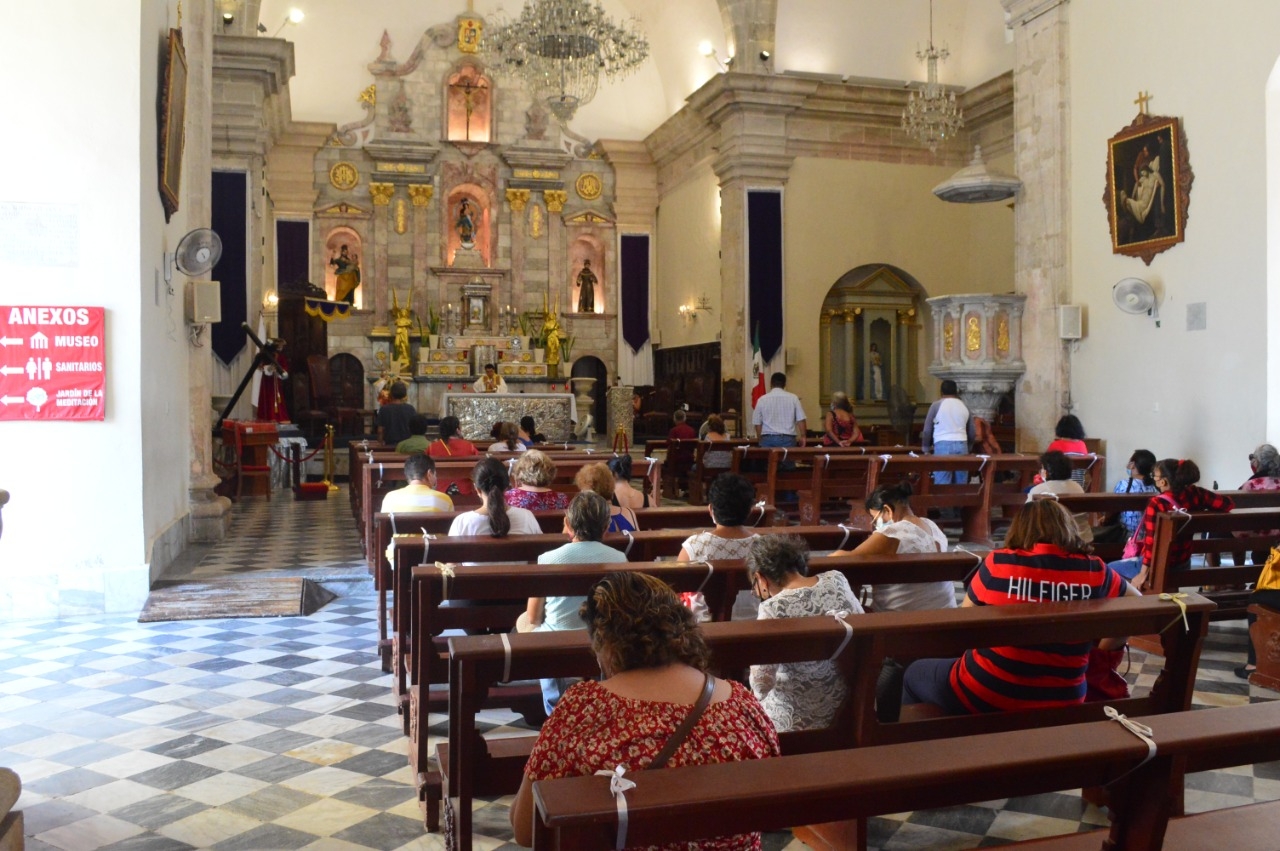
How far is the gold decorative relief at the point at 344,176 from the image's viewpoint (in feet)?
70.1

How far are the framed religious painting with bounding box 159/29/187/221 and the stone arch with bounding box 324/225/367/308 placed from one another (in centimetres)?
1352

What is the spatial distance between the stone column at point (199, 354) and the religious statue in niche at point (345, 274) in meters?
11.2

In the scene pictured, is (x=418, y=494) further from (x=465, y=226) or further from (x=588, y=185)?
(x=588, y=185)

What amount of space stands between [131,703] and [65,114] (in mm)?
3856

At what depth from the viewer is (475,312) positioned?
21719 mm

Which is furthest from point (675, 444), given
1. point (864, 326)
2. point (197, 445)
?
point (864, 326)

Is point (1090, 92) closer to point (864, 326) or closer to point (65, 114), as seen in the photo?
point (864, 326)

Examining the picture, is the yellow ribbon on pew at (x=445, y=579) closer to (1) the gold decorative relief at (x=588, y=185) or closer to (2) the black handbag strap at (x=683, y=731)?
(2) the black handbag strap at (x=683, y=731)

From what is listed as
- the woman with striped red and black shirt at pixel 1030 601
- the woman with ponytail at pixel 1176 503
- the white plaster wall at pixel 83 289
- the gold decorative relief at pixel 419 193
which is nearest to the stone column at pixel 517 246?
the gold decorative relief at pixel 419 193

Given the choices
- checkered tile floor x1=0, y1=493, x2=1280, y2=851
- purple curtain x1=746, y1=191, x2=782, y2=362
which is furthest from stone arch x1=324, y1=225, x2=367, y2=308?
checkered tile floor x1=0, y1=493, x2=1280, y2=851

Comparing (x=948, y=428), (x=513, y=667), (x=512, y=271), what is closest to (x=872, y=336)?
(x=512, y=271)

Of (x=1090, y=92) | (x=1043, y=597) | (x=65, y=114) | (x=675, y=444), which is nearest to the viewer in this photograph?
(x=1043, y=597)

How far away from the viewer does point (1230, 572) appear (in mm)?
5629

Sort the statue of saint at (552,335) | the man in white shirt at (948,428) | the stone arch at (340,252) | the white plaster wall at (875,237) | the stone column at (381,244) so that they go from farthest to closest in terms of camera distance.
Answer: the stone column at (381,244)
the stone arch at (340,252)
the statue of saint at (552,335)
the white plaster wall at (875,237)
the man in white shirt at (948,428)
